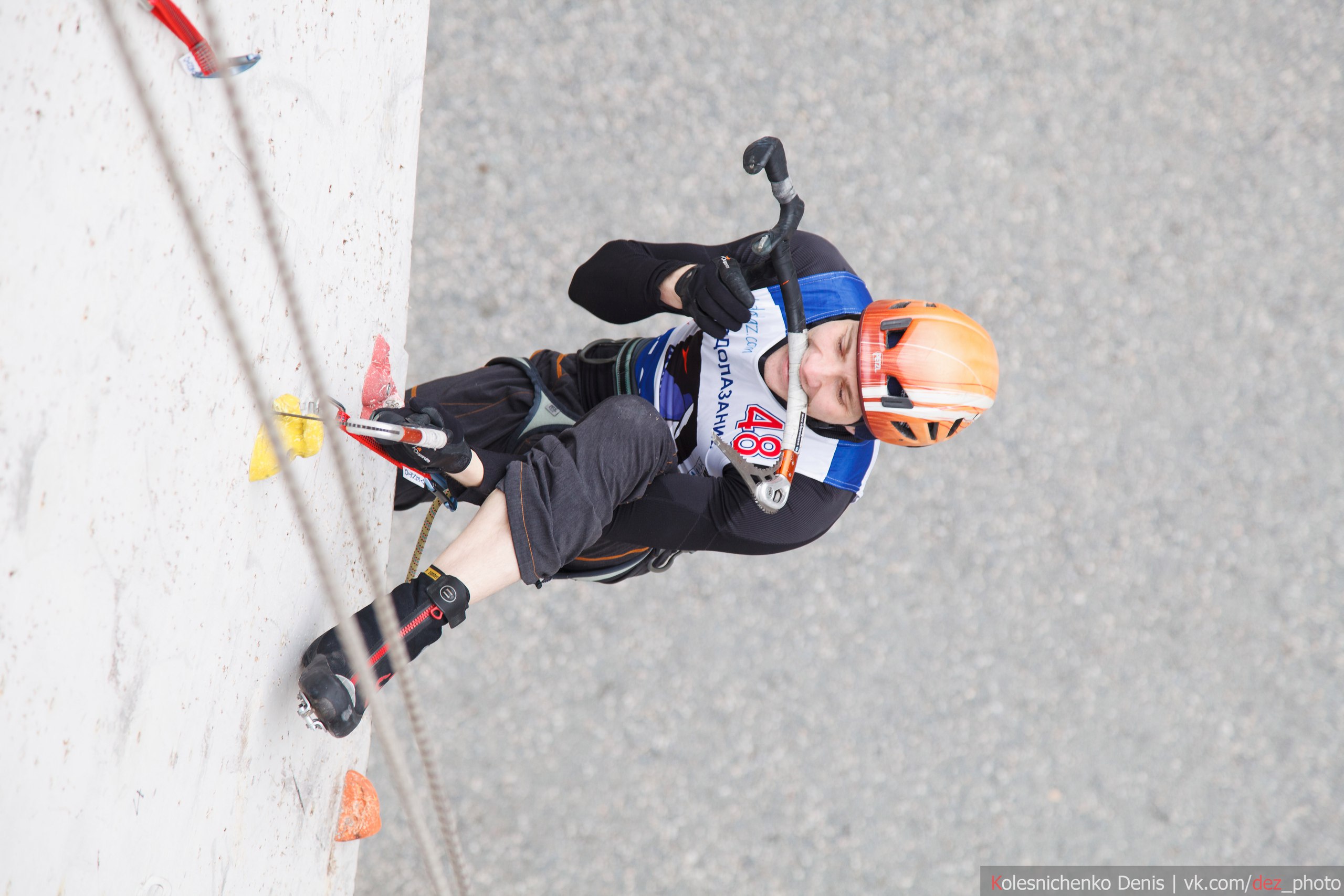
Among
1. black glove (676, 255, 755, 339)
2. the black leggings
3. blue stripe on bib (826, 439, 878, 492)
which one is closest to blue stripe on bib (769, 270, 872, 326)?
black glove (676, 255, 755, 339)

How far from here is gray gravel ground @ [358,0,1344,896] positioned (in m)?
2.66

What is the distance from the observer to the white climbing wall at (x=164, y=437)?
2.45 feet

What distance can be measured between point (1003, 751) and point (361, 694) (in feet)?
8.01

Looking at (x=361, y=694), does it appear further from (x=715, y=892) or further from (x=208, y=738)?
(x=715, y=892)

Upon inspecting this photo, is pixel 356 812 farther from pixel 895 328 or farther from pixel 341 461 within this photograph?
pixel 895 328

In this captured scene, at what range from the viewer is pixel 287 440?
45.7 inches

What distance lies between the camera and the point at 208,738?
1.07 m

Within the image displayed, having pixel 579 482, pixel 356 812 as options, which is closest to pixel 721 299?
pixel 579 482

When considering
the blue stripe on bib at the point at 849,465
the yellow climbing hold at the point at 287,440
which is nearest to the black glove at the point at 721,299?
the blue stripe on bib at the point at 849,465

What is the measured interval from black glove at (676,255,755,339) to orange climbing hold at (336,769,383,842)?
1.08 meters

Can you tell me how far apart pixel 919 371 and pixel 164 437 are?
3.73 feet

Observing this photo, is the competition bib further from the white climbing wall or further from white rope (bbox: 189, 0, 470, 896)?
white rope (bbox: 189, 0, 470, 896)

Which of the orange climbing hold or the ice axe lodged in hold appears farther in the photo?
the orange climbing hold

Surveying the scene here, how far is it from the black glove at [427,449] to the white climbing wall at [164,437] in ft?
0.43
